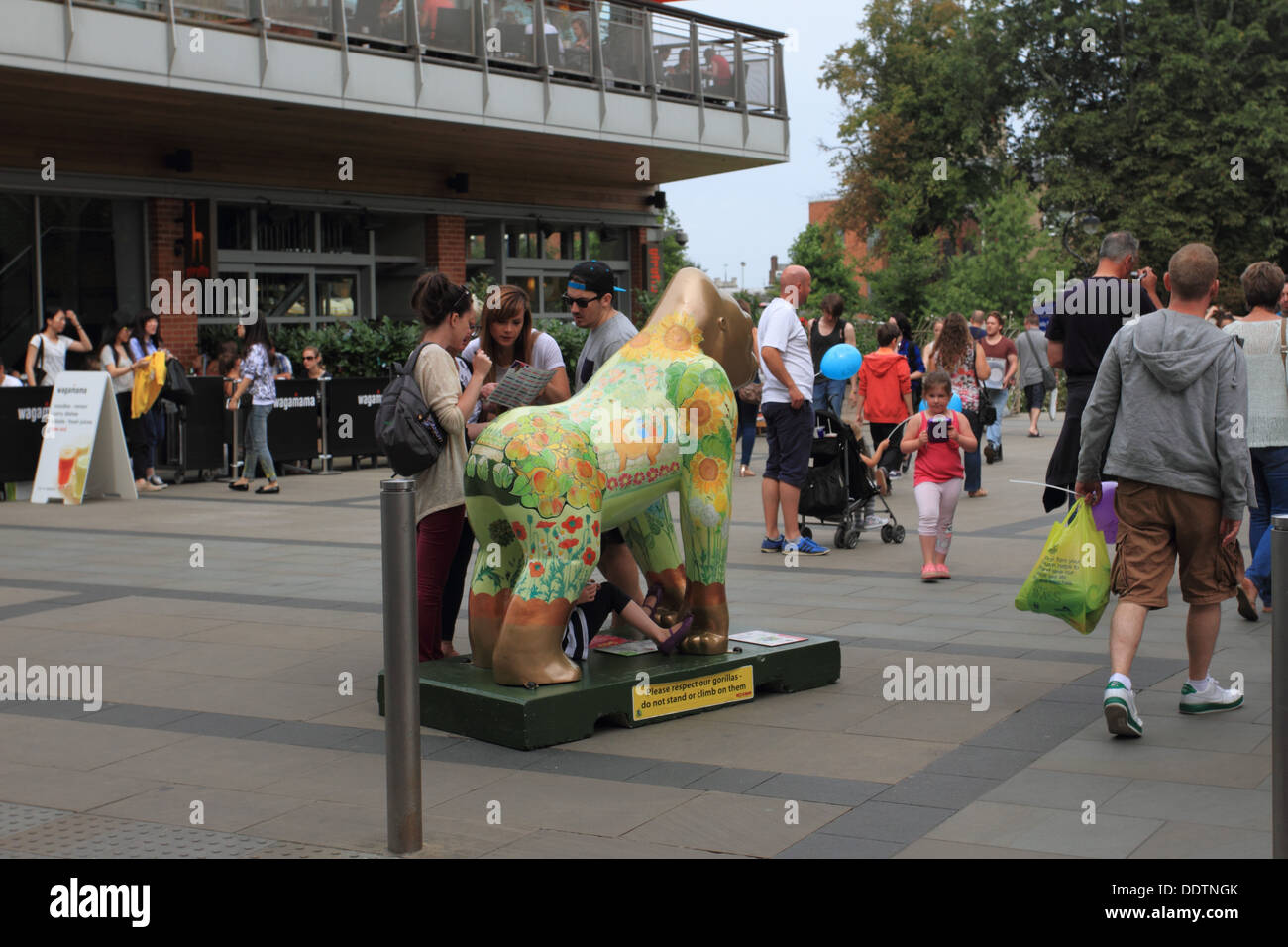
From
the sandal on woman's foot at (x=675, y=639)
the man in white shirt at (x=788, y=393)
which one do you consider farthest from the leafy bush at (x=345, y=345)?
the sandal on woman's foot at (x=675, y=639)

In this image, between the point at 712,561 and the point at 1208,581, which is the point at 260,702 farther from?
the point at 1208,581

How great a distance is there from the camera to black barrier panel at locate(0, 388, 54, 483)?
15.4 metres

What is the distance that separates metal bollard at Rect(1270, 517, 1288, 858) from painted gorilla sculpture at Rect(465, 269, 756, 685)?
2.83m

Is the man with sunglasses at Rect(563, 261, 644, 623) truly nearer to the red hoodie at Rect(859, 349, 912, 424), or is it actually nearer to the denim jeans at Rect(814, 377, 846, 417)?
the red hoodie at Rect(859, 349, 912, 424)

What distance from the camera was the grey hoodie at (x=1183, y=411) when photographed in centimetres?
571

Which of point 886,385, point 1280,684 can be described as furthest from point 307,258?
point 1280,684

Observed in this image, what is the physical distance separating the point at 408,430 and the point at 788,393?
4.60 meters

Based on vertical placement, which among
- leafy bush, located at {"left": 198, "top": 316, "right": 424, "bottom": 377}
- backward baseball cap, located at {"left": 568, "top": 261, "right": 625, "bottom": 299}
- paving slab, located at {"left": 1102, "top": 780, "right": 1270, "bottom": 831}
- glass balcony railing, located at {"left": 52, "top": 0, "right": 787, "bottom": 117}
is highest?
glass balcony railing, located at {"left": 52, "top": 0, "right": 787, "bottom": 117}

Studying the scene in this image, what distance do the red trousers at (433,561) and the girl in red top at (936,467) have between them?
4040 millimetres

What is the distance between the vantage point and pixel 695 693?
244 inches

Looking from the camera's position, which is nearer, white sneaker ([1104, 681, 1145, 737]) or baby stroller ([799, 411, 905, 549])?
white sneaker ([1104, 681, 1145, 737])

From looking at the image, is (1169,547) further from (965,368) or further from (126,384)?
(126,384)

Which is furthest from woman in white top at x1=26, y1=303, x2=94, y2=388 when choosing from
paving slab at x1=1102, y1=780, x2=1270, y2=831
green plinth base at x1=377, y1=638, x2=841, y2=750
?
paving slab at x1=1102, y1=780, x2=1270, y2=831

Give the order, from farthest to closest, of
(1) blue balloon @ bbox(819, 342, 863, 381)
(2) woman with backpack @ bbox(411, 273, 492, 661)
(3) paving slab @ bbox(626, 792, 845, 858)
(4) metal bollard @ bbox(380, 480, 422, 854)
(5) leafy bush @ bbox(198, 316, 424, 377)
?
(5) leafy bush @ bbox(198, 316, 424, 377)
(1) blue balloon @ bbox(819, 342, 863, 381)
(2) woman with backpack @ bbox(411, 273, 492, 661)
(3) paving slab @ bbox(626, 792, 845, 858)
(4) metal bollard @ bbox(380, 480, 422, 854)
